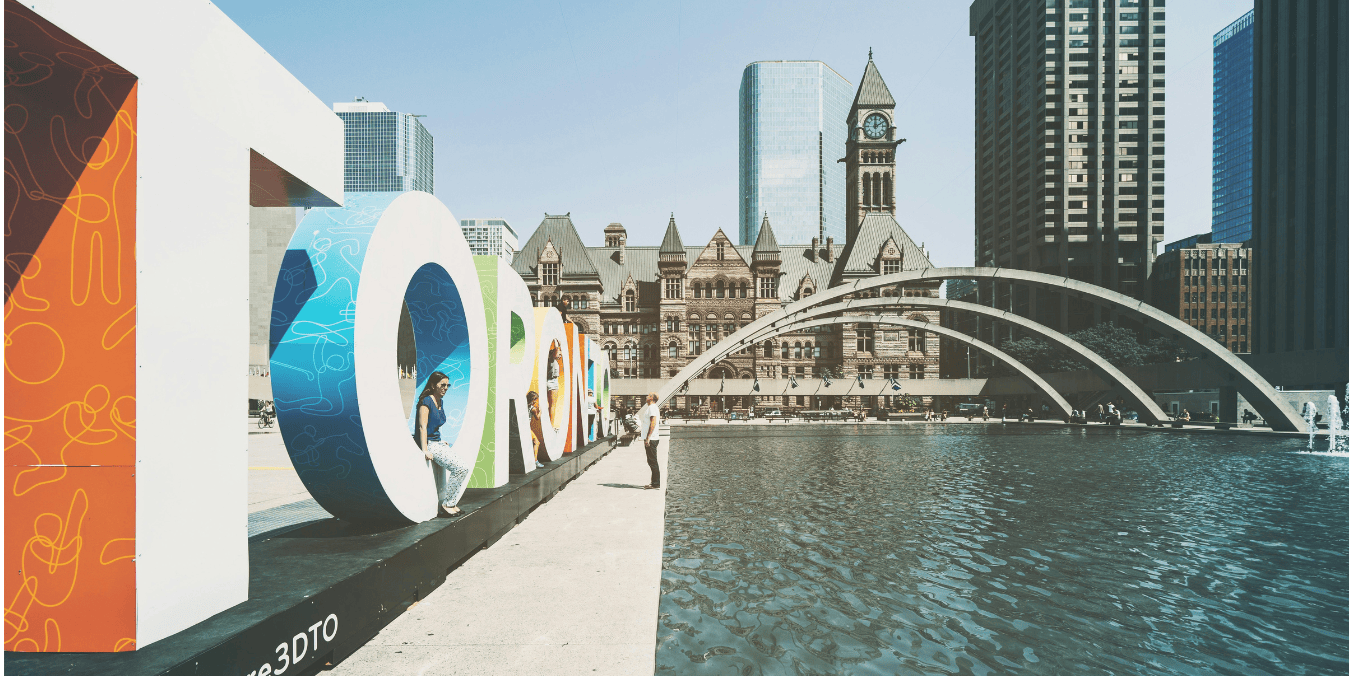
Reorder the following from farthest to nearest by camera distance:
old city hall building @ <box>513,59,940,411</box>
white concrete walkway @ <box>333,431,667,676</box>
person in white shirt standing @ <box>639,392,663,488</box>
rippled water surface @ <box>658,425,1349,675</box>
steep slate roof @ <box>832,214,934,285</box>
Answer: steep slate roof @ <box>832,214,934,285</box> < old city hall building @ <box>513,59,940,411</box> < person in white shirt standing @ <box>639,392,663,488</box> < rippled water surface @ <box>658,425,1349,675</box> < white concrete walkway @ <box>333,431,667,676</box>

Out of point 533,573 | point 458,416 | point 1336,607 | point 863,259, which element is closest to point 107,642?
point 533,573

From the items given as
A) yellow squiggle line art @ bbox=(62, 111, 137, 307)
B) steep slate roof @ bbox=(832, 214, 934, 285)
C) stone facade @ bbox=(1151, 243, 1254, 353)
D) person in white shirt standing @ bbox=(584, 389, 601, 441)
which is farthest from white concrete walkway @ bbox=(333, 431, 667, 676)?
stone facade @ bbox=(1151, 243, 1254, 353)

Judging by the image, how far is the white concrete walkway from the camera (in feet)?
14.4

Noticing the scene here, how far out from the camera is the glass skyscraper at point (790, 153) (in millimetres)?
166250

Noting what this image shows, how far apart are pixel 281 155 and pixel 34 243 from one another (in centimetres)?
155

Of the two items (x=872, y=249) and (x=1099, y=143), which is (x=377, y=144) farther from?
(x=1099, y=143)

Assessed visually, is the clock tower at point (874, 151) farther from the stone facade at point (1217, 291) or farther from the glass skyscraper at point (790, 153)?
the glass skyscraper at point (790, 153)

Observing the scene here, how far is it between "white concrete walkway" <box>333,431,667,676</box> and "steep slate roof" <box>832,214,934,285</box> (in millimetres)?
64887

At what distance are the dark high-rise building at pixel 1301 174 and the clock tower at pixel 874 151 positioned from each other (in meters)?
31.3

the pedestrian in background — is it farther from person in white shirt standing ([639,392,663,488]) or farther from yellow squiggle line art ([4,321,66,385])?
yellow squiggle line art ([4,321,66,385])

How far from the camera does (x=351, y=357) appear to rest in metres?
5.33

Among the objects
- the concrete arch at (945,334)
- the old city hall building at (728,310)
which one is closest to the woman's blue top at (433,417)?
the concrete arch at (945,334)

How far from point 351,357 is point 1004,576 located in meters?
6.19

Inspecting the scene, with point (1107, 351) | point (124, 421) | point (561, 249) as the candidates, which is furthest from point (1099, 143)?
point (124, 421)
